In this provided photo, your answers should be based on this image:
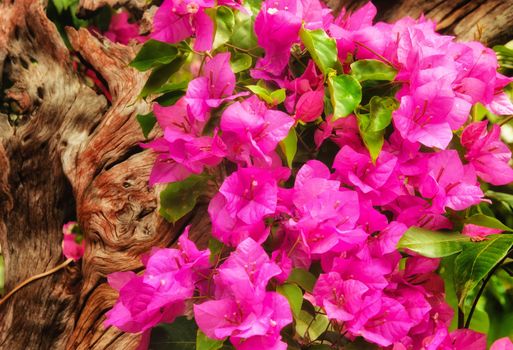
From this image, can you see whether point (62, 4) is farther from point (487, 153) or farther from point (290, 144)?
point (487, 153)

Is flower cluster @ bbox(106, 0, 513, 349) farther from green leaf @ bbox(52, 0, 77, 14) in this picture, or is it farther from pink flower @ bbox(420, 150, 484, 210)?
green leaf @ bbox(52, 0, 77, 14)

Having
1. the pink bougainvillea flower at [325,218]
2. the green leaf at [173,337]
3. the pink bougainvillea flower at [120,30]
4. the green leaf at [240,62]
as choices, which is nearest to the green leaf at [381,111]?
the pink bougainvillea flower at [325,218]

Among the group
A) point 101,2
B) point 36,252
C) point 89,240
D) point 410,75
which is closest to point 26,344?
point 36,252

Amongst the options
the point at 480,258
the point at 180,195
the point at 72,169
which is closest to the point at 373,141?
the point at 480,258

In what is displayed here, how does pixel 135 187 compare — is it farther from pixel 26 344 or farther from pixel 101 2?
pixel 101 2

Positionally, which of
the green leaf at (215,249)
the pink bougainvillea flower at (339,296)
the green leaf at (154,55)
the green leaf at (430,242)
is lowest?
the green leaf at (215,249)

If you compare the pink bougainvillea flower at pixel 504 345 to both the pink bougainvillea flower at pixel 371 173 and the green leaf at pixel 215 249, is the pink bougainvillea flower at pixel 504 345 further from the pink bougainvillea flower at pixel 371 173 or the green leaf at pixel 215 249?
the green leaf at pixel 215 249

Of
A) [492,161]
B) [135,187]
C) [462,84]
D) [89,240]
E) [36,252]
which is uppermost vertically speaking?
[462,84]
